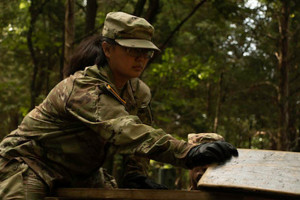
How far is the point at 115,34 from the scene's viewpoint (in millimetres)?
3395

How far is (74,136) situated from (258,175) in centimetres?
130

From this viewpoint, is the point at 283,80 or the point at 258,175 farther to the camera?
the point at 283,80

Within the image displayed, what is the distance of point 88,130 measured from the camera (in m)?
3.24

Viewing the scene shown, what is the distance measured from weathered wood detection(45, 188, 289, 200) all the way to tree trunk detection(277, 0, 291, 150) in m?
11.0

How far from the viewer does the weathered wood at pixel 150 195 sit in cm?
248

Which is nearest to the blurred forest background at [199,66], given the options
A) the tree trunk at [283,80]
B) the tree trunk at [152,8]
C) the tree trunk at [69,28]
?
the tree trunk at [283,80]

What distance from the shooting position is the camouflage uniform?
286cm

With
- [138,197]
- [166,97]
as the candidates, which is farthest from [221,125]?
[138,197]

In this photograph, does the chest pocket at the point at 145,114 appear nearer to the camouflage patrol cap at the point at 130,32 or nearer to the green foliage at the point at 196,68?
the camouflage patrol cap at the point at 130,32

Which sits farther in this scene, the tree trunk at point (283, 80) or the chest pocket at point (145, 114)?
the tree trunk at point (283, 80)

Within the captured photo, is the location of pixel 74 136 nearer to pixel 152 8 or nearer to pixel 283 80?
pixel 152 8

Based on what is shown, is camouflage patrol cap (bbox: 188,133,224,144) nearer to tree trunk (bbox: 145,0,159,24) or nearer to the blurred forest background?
tree trunk (bbox: 145,0,159,24)

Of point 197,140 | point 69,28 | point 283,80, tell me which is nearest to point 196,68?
point 283,80

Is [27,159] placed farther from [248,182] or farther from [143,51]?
[248,182]
